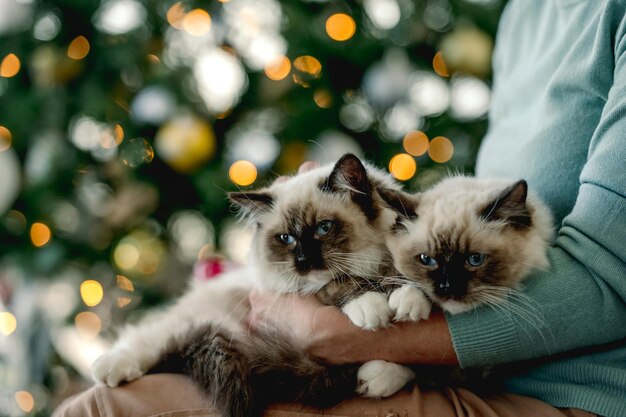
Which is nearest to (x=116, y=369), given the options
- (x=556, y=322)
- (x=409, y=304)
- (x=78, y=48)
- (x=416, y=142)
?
(x=409, y=304)

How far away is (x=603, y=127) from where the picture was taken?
104 cm

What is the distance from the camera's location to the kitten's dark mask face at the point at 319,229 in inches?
49.2

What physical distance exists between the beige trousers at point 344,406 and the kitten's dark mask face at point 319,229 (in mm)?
311

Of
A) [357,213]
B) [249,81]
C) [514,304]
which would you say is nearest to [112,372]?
[357,213]

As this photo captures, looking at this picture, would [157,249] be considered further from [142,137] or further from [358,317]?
[358,317]

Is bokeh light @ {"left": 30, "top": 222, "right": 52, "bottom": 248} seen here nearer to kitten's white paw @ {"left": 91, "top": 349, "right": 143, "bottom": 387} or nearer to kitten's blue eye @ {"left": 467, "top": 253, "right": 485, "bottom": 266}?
kitten's white paw @ {"left": 91, "top": 349, "right": 143, "bottom": 387}

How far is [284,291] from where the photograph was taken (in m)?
1.30

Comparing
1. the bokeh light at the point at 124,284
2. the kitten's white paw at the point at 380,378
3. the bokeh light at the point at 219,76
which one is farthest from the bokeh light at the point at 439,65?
the bokeh light at the point at 124,284

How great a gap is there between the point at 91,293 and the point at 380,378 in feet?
5.23

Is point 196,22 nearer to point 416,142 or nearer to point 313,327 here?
point 416,142

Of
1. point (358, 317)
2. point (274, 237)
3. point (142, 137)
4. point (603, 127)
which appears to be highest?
point (603, 127)

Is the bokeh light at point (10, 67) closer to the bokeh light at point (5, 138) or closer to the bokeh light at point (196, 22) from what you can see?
the bokeh light at point (5, 138)

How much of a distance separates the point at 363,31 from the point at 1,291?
74.4 inches

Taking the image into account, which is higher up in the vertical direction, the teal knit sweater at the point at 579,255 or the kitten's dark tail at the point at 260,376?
the teal knit sweater at the point at 579,255
